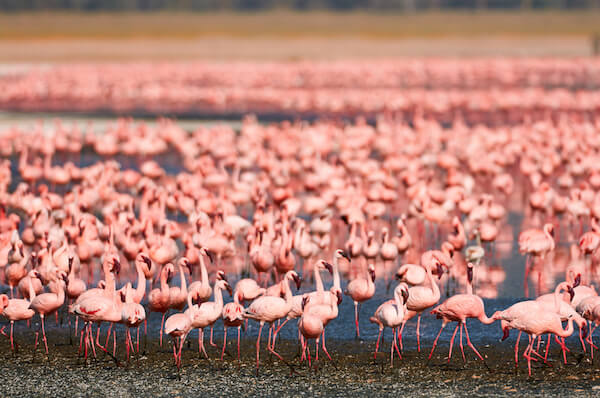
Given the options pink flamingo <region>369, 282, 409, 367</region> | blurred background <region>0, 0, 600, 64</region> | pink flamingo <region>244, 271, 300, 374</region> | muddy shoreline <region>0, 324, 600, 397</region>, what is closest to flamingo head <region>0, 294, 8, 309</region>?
muddy shoreline <region>0, 324, 600, 397</region>

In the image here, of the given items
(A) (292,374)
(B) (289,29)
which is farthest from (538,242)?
(B) (289,29)

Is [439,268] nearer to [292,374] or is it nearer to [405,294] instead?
[405,294]

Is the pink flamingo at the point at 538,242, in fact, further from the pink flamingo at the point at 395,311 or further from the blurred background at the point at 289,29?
the blurred background at the point at 289,29

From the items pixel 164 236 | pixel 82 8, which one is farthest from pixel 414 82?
pixel 82 8

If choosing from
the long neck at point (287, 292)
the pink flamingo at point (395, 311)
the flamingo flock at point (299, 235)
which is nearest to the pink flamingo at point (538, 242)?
the flamingo flock at point (299, 235)

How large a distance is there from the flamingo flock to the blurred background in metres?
49.3

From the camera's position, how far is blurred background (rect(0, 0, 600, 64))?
75562mm

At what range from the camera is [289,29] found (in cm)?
9675

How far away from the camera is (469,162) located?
18953 mm

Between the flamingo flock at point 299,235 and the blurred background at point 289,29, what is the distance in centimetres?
4934

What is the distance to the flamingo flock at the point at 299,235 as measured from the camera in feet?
30.9

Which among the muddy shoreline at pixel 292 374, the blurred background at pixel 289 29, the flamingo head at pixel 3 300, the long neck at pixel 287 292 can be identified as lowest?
the muddy shoreline at pixel 292 374

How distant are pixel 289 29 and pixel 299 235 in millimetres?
86189

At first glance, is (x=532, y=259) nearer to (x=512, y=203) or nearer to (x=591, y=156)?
(x=512, y=203)
